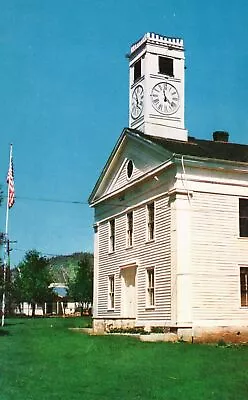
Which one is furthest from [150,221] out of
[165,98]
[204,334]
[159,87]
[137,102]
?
[159,87]

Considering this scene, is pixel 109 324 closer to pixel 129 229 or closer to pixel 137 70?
pixel 129 229

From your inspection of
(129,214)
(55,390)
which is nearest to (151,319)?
(129,214)

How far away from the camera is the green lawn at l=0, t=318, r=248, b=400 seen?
10.8 m

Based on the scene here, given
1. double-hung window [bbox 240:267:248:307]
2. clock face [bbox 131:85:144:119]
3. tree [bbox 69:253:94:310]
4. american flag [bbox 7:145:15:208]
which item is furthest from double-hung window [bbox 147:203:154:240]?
tree [bbox 69:253:94:310]

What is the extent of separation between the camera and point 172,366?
50.1ft

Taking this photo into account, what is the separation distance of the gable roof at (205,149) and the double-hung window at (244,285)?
4.81m

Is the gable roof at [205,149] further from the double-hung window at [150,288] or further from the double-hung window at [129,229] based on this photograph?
the double-hung window at [150,288]

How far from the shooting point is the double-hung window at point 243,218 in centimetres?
2761

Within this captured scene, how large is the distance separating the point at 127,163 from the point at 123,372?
62.6ft

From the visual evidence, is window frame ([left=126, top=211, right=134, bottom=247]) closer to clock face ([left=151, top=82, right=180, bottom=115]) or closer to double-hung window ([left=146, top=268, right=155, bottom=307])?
double-hung window ([left=146, top=268, right=155, bottom=307])

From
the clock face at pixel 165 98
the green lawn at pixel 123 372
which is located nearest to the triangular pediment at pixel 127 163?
the clock face at pixel 165 98

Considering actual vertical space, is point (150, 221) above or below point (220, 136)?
below

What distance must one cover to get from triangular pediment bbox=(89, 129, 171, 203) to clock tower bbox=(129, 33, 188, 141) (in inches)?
50.1

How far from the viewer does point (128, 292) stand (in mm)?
31547
